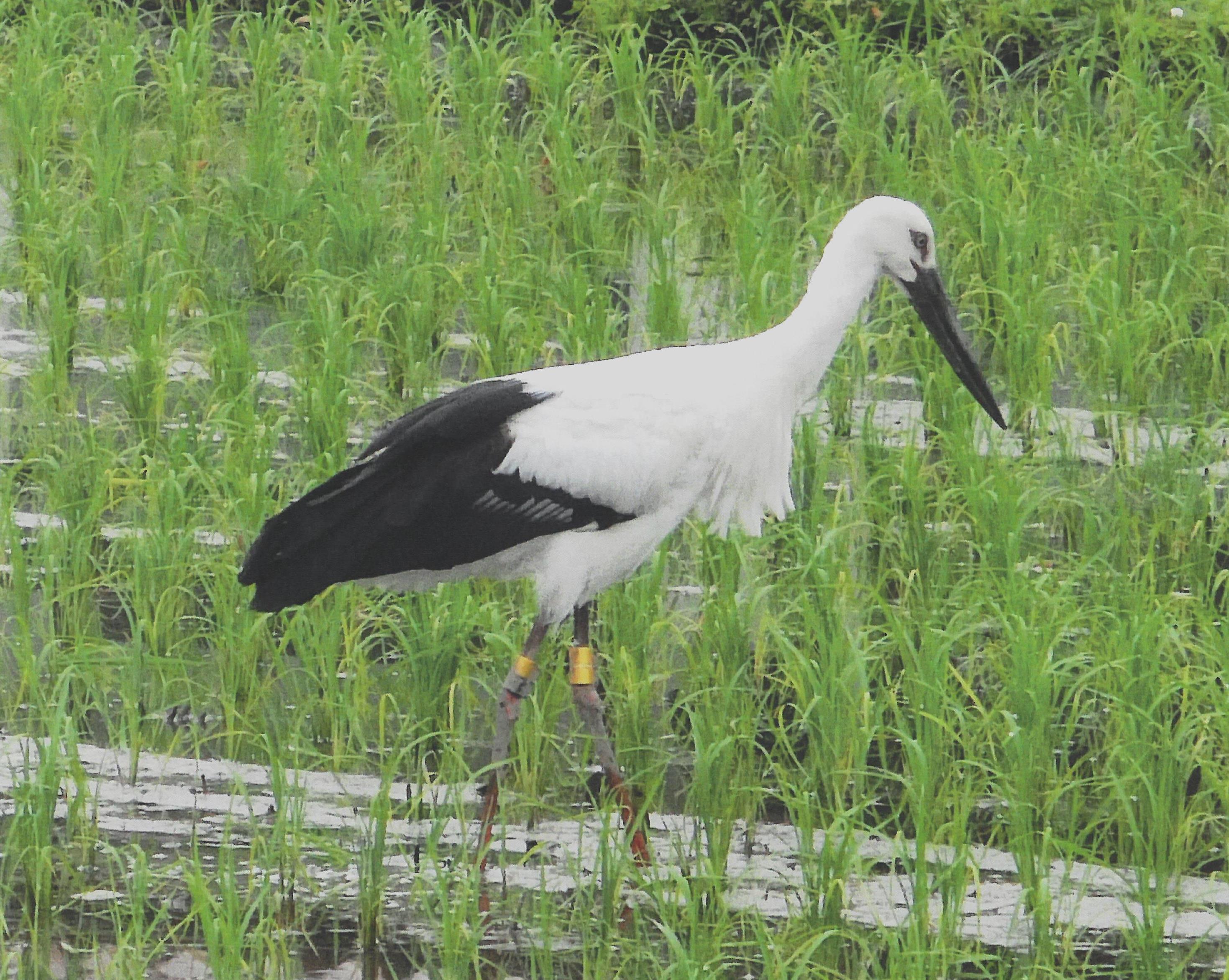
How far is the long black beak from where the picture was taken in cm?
504

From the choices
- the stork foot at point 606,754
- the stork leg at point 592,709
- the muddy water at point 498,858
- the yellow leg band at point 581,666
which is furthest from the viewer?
the yellow leg band at point 581,666

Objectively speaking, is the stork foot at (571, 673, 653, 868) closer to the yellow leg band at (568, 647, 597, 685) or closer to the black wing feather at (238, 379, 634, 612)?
the yellow leg band at (568, 647, 597, 685)

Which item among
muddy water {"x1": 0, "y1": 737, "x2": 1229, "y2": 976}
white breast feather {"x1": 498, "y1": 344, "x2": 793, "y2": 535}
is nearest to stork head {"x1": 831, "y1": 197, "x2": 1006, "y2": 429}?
white breast feather {"x1": 498, "y1": 344, "x2": 793, "y2": 535}

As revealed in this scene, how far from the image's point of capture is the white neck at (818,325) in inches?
186

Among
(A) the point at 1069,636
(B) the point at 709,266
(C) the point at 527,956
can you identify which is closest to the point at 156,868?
(C) the point at 527,956

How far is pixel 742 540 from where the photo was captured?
557 cm

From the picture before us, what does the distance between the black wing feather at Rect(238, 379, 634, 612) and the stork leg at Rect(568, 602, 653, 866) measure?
0.73 ft

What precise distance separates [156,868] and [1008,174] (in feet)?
15.6

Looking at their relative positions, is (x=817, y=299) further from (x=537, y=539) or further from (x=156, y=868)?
(x=156, y=868)

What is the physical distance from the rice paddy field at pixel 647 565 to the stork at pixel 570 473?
24 centimetres

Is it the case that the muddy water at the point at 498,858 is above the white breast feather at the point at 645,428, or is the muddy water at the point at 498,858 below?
below

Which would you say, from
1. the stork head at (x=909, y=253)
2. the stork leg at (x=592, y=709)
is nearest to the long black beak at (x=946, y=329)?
the stork head at (x=909, y=253)

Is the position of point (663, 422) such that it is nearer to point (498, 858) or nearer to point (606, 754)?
point (606, 754)

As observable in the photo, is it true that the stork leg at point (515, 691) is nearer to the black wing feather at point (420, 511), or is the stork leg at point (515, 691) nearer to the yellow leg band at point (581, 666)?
the yellow leg band at point (581, 666)
